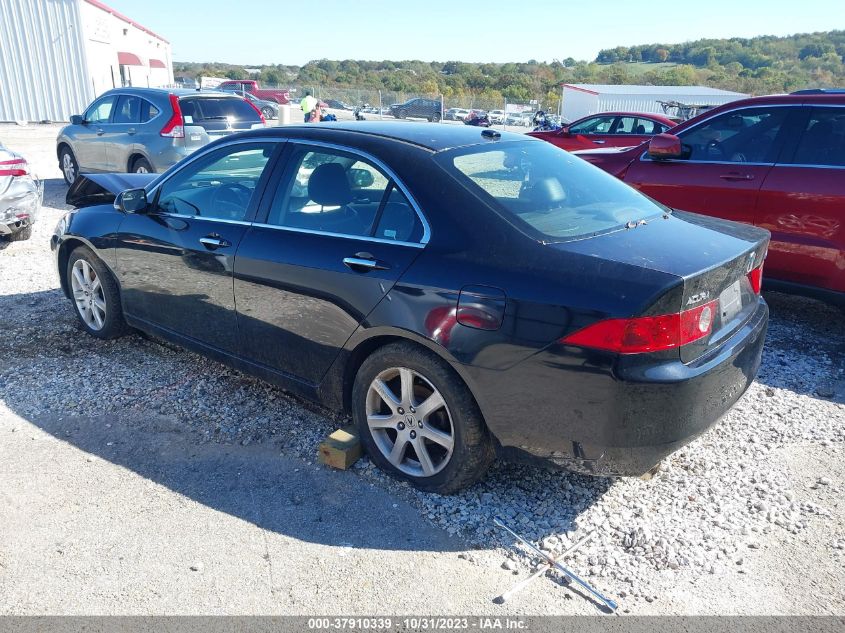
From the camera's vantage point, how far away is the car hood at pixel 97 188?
5.73 meters

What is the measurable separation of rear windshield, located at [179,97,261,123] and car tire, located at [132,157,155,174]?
3.04 ft

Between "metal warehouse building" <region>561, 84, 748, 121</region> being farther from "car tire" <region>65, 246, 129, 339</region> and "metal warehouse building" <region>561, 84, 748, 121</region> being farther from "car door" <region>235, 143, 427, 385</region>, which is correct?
"car door" <region>235, 143, 427, 385</region>

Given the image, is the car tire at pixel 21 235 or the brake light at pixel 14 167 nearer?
the brake light at pixel 14 167

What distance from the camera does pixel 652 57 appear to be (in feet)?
376

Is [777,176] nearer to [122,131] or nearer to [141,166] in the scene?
[141,166]

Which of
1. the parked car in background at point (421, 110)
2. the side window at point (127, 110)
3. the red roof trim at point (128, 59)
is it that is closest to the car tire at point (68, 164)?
the side window at point (127, 110)

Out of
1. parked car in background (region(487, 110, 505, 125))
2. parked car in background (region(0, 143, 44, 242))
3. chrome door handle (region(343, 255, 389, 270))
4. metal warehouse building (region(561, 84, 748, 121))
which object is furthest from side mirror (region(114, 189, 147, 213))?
metal warehouse building (region(561, 84, 748, 121))

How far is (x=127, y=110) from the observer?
34.4ft

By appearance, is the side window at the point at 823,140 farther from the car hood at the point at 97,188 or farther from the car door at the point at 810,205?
the car hood at the point at 97,188

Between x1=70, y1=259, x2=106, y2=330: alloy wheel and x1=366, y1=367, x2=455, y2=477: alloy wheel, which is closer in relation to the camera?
x1=366, y1=367, x2=455, y2=477: alloy wheel

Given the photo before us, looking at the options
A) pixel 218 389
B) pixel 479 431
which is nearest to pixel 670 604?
pixel 479 431

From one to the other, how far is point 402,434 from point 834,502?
2.15 meters

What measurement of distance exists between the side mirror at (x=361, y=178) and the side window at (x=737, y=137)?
3688 mm

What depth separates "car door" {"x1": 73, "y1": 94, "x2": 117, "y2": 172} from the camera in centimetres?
1081
